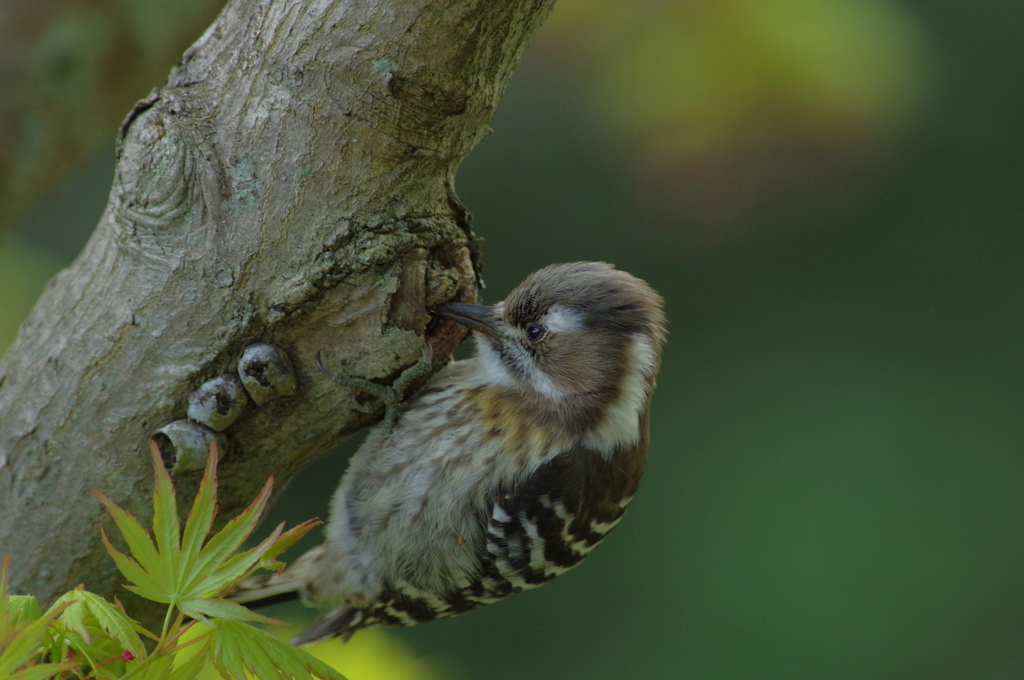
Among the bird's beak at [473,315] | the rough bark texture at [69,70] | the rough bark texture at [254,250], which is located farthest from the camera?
the rough bark texture at [69,70]

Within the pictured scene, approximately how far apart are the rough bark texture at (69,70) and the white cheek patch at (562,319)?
121cm

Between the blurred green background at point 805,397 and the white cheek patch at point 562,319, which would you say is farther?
the blurred green background at point 805,397

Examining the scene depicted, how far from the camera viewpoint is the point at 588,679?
160 inches

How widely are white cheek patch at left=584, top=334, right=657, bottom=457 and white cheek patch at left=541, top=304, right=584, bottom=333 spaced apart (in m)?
0.12

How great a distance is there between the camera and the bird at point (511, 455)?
5.80ft

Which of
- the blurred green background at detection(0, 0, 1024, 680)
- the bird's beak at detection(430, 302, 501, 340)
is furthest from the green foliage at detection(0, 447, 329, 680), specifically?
the blurred green background at detection(0, 0, 1024, 680)

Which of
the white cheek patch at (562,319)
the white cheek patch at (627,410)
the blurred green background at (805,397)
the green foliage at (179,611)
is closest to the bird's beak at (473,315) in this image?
the white cheek patch at (562,319)

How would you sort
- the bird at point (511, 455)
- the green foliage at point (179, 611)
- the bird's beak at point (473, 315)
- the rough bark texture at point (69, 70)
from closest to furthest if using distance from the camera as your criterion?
the green foliage at point (179, 611) < the bird's beak at point (473, 315) < the bird at point (511, 455) < the rough bark texture at point (69, 70)

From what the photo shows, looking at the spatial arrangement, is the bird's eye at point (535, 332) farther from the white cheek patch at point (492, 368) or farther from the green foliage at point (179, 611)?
the green foliage at point (179, 611)

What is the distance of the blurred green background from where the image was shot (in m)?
3.72

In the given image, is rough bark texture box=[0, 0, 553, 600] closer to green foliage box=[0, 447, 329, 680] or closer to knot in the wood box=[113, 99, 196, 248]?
knot in the wood box=[113, 99, 196, 248]

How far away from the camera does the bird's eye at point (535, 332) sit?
6.03ft

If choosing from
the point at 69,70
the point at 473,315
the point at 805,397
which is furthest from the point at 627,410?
the point at 805,397

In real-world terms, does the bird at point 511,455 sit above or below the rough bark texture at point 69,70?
below
